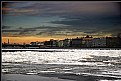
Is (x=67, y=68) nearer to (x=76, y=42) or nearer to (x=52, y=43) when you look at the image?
(x=52, y=43)

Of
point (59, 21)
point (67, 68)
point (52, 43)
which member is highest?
point (59, 21)

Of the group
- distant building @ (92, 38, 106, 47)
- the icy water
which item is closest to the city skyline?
distant building @ (92, 38, 106, 47)

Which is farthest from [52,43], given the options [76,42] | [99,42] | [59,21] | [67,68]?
[67,68]

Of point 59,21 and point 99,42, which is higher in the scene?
point 59,21

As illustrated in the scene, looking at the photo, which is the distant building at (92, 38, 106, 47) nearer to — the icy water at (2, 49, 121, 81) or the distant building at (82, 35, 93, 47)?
the distant building at (82, 35, 93, 47)

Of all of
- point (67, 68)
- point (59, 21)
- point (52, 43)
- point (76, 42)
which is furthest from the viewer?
point (67, 68)

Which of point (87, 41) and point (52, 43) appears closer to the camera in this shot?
point (87, 41)

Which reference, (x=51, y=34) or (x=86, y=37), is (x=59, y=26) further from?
(x=86, y=37)

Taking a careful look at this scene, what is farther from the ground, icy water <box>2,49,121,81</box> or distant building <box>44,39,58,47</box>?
distant building <box>44,39,58,47</box>

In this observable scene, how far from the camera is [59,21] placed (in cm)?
509

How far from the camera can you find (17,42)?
4223 mm

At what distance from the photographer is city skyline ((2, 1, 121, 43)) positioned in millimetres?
4480

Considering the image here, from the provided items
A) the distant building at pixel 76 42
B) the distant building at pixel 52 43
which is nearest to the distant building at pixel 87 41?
the distant building at pixel 76 42

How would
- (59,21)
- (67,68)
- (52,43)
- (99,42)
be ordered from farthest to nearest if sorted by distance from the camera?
(67,68) → (59,21) → (52,43) → (99,42)
